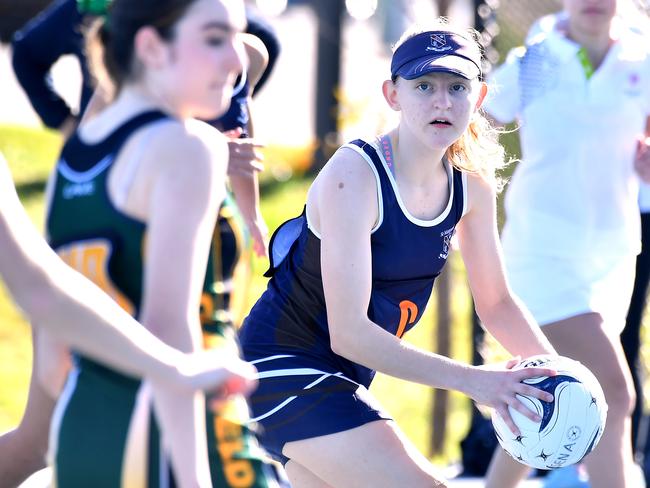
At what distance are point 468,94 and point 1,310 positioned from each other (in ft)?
20.2

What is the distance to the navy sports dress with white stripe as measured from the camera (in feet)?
12.2

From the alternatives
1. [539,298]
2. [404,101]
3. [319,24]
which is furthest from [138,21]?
[319,24]

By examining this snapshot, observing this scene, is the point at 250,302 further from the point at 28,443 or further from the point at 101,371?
the point at 101,371

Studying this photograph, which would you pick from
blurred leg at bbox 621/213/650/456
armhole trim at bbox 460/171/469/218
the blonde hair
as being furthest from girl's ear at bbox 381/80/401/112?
blurred leg at bbox 621/213/650/456

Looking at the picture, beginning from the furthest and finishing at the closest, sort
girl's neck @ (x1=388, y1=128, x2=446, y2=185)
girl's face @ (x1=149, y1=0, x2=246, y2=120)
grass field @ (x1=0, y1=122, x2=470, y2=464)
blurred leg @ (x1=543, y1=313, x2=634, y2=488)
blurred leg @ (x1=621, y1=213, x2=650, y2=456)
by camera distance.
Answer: grass field @ (x1=0, y1=122, x2=470, y2=464) → blurred leg @ (x1=621, y1=213, x2=650, y2=456) → blurred leg @ (x1=543, y1=313, x2=634, y2=488) → girl's neck @ (x1=388, y1=128, x2=446, y2=185) → girl's face @ (x1=149, y1=0, x2=246, y2=120)

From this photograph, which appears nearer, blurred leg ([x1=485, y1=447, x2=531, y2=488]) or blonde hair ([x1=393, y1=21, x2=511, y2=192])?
blonde hair ([x1=393, y1=21, x2=511, y2=192])

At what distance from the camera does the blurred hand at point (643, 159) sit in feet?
16.5

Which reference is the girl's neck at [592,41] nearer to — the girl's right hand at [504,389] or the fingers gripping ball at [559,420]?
the fingers gripping ball at [559,420]

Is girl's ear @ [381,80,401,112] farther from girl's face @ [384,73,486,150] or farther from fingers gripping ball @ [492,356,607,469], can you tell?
fingers gripping ball @ [492,356,607,469]

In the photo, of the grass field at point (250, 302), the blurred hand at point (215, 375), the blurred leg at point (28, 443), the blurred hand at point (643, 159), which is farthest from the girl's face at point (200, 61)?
the grass field at point (250, 302)

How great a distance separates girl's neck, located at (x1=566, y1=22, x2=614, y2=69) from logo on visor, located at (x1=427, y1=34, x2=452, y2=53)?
1392mm

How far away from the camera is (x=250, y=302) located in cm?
945

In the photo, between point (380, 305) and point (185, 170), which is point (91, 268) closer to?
point (185, 170)

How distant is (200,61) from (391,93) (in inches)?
55.0
